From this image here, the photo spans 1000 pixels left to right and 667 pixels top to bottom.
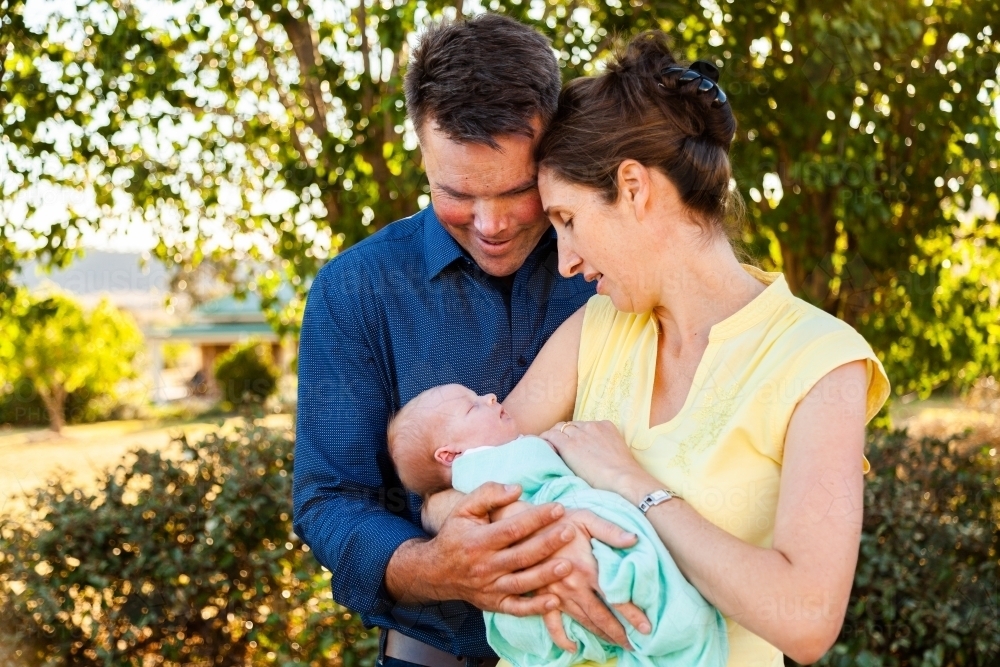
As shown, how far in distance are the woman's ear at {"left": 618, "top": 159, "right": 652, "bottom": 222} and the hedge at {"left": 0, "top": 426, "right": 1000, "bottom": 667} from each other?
275cm

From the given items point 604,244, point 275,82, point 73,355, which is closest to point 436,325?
point 604,244

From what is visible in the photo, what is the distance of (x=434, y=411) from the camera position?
212 cm

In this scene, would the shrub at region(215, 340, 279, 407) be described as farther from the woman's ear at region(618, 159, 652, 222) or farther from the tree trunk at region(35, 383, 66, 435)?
the woman's ear at region(618, 159, 652, 222)

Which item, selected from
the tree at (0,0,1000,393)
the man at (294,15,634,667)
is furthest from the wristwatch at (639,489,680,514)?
the tree at (0,0,1000,393)

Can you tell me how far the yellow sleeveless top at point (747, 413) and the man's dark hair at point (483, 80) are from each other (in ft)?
2.07

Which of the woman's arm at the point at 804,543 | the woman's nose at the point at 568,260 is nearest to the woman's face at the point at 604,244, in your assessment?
the woman's nose at the point at 568,260

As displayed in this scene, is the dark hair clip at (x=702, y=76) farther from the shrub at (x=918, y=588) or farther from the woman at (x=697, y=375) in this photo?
the shrub at (x=918, y=588)

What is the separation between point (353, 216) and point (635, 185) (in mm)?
2991

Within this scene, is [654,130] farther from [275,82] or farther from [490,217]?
[275,82]

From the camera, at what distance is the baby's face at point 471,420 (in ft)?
6.90

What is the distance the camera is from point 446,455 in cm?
215

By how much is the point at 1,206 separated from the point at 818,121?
407 cm

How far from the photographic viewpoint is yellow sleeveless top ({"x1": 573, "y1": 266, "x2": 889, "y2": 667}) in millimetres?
1695

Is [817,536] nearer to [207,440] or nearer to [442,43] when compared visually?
[442,43]
